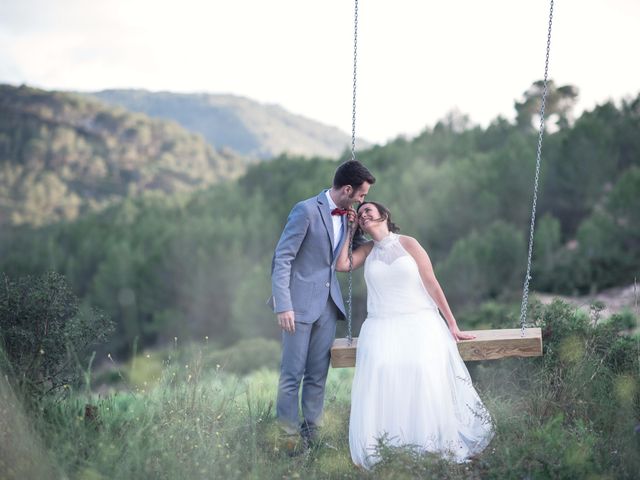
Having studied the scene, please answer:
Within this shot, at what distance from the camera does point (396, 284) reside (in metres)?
3.53

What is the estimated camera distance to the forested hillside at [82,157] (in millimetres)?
41625

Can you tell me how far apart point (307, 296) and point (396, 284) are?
477 millimetres

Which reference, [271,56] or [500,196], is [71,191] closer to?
[271,56]

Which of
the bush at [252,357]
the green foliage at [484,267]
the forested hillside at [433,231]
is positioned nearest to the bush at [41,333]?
the forested hillside at [433,231]

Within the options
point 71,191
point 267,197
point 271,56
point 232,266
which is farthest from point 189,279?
point 271,56

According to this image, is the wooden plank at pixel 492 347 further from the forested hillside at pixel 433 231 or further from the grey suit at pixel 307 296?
the forested hillside at pixel 433 231

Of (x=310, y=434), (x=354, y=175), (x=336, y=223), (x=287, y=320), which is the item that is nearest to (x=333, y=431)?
(x=310, y=434)

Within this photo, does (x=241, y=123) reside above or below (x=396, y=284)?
above

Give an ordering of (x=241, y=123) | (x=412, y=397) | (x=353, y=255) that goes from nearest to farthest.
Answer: (x=412, y=397), (x=353, y=255), (x=241, y=123)

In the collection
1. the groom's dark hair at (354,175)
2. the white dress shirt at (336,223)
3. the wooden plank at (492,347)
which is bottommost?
the wooden plank at (492,347)

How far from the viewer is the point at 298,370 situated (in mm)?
3564

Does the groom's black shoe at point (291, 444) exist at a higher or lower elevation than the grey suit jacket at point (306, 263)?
lower

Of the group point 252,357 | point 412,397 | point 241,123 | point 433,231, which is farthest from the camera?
point 241,123

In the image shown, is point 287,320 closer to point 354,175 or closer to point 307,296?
point 307,296
